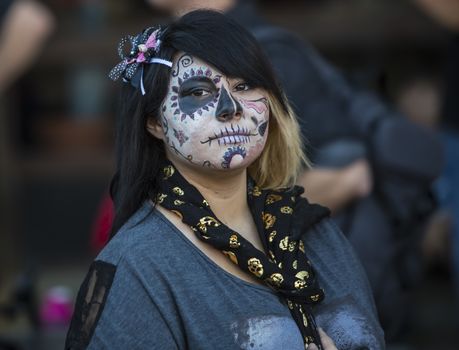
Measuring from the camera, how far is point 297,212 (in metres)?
2.50

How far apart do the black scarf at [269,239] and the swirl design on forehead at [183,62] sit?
0.70ft

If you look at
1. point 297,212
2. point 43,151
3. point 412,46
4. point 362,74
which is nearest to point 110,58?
point 43,151

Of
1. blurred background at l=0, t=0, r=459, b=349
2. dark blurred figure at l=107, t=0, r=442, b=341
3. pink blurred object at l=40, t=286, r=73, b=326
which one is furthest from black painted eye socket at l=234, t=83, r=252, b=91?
blurred background at l=0, t=0, r=459, b=349

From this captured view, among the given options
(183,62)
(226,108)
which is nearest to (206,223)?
(226,108)

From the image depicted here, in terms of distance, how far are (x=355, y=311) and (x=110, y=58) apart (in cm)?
369

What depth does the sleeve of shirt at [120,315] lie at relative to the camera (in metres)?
2.16

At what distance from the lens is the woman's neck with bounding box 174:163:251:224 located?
2379mm

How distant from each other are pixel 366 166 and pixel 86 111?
3.00 meters

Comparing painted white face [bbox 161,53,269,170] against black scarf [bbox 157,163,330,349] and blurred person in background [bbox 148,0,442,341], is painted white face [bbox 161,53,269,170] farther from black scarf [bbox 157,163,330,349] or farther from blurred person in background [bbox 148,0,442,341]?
blurred person in background [bbox 148,0,442,341]

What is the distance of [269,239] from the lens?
2404 mm

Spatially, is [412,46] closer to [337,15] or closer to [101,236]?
[337,15]

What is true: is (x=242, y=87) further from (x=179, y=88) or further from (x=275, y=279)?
(x=275, y=279)

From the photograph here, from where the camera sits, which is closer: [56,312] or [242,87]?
[242,87]

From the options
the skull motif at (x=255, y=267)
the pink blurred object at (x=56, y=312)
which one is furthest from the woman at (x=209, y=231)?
the pink blurred object at (x=56, y=312)
